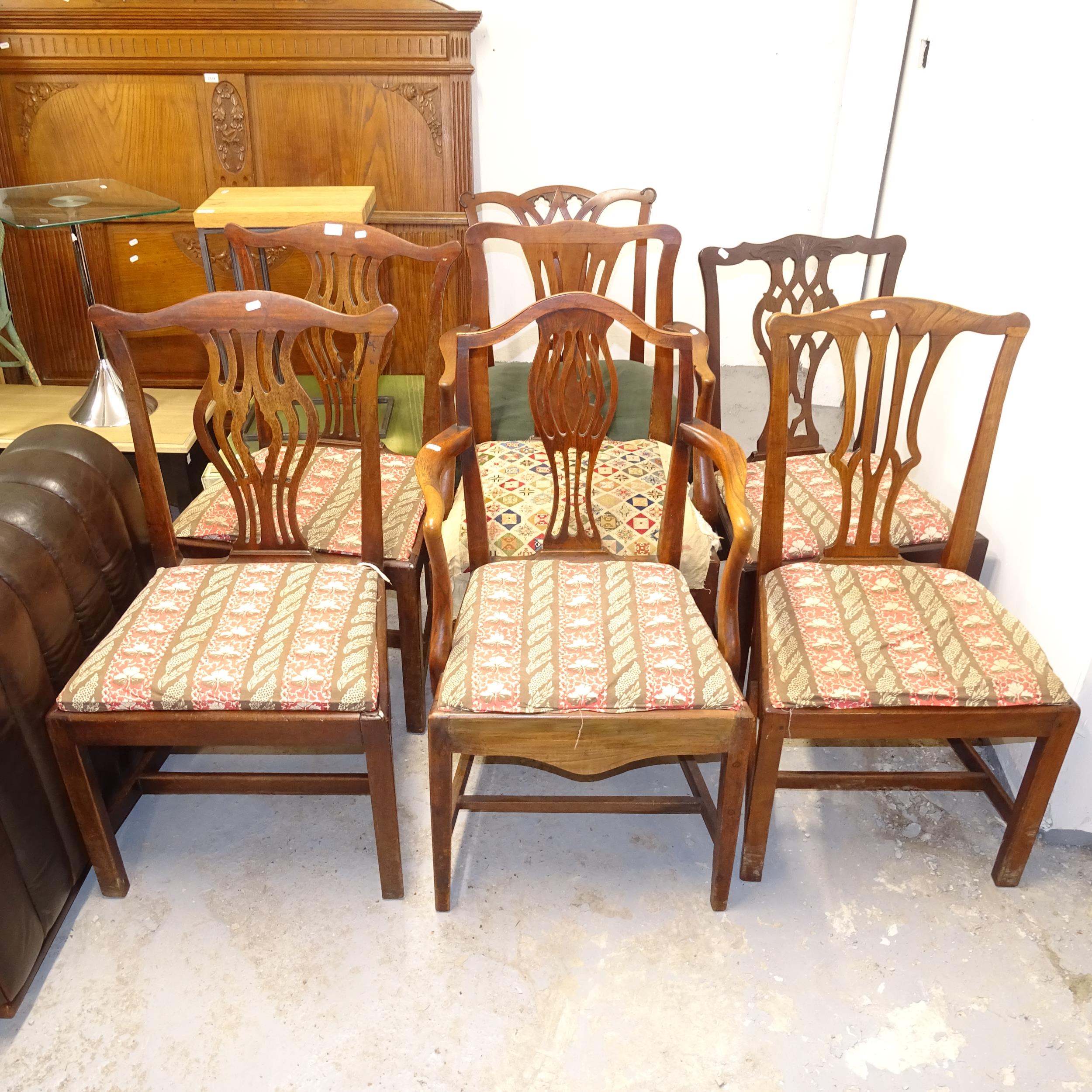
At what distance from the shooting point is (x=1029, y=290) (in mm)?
2010

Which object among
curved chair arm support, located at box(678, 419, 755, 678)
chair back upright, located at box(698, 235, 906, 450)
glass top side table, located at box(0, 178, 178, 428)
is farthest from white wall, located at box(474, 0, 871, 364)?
curved chair arm support, located at box(678, 419, 755, 678)

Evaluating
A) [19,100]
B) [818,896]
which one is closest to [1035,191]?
[818,896]

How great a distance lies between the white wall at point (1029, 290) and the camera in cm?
183

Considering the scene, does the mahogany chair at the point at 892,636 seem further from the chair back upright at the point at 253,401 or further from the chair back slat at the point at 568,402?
the chair back upright at the point at 253,401

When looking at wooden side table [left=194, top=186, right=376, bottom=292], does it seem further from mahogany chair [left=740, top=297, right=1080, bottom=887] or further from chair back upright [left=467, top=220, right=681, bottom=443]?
mahogany chair [left=740, top=297, right=1080, bottom=887]

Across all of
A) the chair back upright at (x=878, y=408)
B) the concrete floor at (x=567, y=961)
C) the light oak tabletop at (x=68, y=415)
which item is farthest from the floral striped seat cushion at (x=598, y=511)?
the light oak tabletop at (x=68, y=415)

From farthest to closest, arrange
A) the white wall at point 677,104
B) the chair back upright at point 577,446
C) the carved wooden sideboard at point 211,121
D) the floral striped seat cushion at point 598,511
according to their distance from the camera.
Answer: the white wall at point 677,104
the carved wooden sideboard at point 211,121
the floral striped seat cushion at point 598,511
the chair back upright at point 577,446

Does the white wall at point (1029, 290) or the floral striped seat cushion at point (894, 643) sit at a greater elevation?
the white wall at point (1029, 290)

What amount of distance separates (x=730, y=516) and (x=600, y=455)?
2.16ft

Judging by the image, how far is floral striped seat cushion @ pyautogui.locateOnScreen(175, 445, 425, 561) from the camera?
199 centimetres

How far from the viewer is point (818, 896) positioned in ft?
5.92

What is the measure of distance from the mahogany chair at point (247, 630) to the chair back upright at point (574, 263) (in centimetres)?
51

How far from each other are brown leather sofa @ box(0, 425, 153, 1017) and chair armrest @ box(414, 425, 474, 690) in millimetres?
653

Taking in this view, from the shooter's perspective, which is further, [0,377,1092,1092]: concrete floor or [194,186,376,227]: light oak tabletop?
[194,186,376,227]: light oak tabletop
